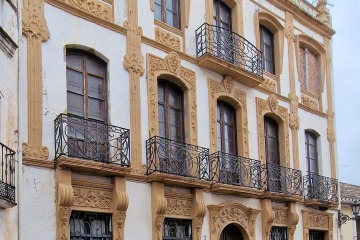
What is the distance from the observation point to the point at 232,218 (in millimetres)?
17844

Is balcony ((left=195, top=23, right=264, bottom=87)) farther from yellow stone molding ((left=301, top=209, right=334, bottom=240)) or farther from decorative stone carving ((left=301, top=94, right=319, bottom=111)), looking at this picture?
yellow stone molding ((left=301, top=209, right=334, bottom=240))

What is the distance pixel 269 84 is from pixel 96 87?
298 inches

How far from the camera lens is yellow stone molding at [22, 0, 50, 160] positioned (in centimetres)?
1307

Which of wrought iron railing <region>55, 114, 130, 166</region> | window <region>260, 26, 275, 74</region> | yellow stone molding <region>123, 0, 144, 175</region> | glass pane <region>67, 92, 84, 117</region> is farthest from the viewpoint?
window <region>260, 26, 275, 74</region>

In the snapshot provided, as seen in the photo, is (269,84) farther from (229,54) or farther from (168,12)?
(168,12)

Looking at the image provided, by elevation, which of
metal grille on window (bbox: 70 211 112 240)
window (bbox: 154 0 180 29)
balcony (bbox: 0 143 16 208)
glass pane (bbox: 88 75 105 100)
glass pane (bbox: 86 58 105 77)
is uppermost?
window (bbox: 154 0 180 29)

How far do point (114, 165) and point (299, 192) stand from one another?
8529 millimetres

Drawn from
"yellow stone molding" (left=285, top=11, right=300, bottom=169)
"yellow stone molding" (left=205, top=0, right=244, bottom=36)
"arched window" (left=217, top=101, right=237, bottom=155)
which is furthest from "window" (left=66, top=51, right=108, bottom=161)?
"yellow stone molding" (left=285, top=11, right=300, bottom=169)

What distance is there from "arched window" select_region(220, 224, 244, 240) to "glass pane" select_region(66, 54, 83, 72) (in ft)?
21.2

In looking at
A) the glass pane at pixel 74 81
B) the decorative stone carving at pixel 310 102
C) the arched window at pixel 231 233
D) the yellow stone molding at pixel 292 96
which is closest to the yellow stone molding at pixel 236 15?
the yellow stone molding at pixel 292 96

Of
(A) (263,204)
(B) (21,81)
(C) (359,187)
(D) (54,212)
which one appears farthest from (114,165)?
(C) (359,187)

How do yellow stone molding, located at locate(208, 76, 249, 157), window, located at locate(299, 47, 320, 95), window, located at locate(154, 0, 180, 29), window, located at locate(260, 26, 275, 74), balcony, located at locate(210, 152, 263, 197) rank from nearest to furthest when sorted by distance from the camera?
window, located at locate(154, 0, 180, 29) → balcony, located at locate(210, 152, 263, 197) → yellow stone molding, located at locate(208, 76, 249, 157) → window, located at locate(260, 26, 275, 74) → window, located at locate(299, 47, 320, 95)

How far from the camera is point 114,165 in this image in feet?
46.4

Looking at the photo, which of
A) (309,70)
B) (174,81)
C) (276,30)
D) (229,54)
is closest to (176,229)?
(174,81)
